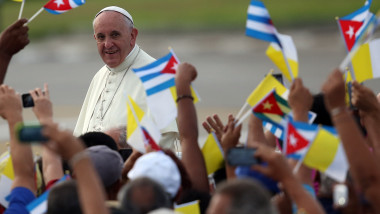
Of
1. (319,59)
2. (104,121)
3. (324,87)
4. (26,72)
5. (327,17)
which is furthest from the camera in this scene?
(327,17)

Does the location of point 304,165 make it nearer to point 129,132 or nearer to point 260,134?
point 260,134

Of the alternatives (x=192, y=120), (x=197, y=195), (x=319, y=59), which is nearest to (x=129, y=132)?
(x=192, y=120)

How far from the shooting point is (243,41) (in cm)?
2595

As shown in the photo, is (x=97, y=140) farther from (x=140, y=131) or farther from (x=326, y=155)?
(x=326, y=155)

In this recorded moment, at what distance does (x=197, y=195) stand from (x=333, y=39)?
19394 millimetres

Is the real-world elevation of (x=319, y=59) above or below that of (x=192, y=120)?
below

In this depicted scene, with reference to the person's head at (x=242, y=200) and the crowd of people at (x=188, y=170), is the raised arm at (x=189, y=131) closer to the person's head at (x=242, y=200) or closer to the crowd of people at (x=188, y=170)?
the crowd of people at (x=188, y=170)

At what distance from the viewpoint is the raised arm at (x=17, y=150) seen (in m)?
4.55

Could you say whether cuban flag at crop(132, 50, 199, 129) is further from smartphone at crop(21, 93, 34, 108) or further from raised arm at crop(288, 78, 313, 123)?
raised arm at crop(288, 78, 313, 123)

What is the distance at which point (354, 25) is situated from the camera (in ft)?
17.6

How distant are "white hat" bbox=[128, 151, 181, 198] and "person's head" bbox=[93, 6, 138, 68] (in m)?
2.93

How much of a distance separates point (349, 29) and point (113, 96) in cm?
236

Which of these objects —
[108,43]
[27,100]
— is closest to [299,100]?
[27,100]

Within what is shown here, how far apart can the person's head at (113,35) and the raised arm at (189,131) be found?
2.14 meters
